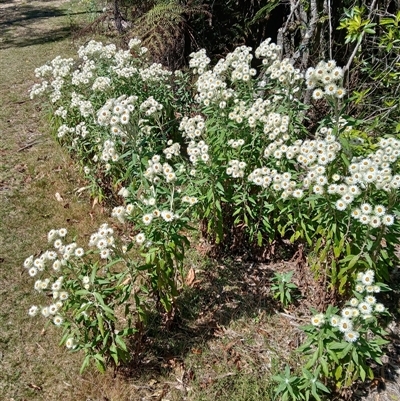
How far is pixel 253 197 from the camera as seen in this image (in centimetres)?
329

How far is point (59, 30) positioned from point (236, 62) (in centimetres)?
868

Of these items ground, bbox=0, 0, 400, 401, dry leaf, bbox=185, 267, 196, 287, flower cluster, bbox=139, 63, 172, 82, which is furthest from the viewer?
flower cluster, bbox=139, 63, 172, 82

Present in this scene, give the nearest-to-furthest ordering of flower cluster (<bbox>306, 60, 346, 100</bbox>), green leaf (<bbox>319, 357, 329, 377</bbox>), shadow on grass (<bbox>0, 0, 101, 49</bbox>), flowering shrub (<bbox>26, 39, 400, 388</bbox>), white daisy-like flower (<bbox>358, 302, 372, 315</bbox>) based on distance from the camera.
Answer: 1. white daisy-like flower (<bbox>358, 302, 372, 315</bbox>)
2. green leaf (<bbox>319, 357, 329, 377</bbox>)
3. flowering shrub (<bbox>26, 39, 400, 388</bbox>)
4. flower cluster (<bbox>306, 60, 346, 100</bbox>)
5. shadow on grass (<bbox>0, 0, 101, 49</bbox>)

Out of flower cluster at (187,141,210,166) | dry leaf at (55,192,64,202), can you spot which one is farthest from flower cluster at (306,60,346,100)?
dry leaf at (55,192,64,202)

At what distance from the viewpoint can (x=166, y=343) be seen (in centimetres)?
304

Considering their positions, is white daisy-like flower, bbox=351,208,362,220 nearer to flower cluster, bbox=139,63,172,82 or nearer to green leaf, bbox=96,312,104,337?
green leaf, bbox=96,312,104,337

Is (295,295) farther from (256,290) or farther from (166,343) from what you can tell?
(166,343)

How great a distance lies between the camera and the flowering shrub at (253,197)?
235 centimetres

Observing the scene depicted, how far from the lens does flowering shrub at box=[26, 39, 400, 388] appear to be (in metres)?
2.35

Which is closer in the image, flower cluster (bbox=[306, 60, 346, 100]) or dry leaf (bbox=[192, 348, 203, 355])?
flower cluster (bbox=[306, 60, 346, 100])

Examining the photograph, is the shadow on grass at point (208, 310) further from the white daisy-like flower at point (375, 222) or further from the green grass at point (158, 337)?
the white daisy-like flower at point (375, 222)

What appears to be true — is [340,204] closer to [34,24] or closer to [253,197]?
[253,197]

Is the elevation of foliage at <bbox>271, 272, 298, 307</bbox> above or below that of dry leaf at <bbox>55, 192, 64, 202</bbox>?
above

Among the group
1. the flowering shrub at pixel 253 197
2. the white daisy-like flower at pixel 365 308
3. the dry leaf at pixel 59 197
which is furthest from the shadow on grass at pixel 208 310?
the dry leaf at pixel 59 197
